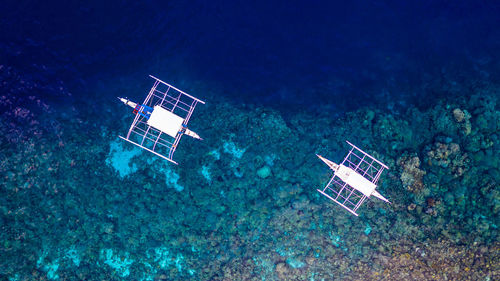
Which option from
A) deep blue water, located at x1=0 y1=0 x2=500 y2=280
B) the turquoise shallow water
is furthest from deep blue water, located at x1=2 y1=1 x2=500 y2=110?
the turquoise shallow water

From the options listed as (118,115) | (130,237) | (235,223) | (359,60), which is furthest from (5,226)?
(359,60)

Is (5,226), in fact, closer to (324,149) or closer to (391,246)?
(324,149)

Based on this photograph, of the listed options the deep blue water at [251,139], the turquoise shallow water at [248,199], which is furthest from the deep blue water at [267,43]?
the turquoise shallow water at [248,199]

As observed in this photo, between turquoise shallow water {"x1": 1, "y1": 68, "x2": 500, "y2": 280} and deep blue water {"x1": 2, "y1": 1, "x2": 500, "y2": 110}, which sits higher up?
deep blue water {"x1": 2, "y1": 1, "x2": 500, "y2": 110}

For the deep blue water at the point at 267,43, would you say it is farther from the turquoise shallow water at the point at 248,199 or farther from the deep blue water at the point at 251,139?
the turquoise shallow water at the point at 248,199

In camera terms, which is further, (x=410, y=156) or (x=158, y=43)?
(x=158, y=43)

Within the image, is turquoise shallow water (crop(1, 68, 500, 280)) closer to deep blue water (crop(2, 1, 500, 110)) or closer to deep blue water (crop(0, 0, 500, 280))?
deep blue water (crop(0, 0, 500, 280))

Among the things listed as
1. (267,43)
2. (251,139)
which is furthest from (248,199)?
(267,43)

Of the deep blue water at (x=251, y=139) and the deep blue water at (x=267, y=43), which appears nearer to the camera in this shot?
the deep blue water at (x=251, y=139)
